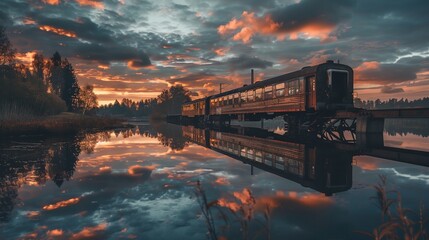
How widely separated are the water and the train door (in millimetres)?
8661

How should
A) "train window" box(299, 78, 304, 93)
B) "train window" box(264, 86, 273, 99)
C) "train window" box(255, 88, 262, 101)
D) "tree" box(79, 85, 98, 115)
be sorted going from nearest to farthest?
"train window" box(299, 78, 304, 93)
"train window" box(264, 86, 273, 99)
"train window" box(255, 88, 262, 101)
"tree" box(79, 85, 98, 115)

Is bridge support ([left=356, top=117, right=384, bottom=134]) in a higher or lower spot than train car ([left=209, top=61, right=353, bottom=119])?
lower

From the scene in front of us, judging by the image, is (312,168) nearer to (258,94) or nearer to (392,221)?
(392,221)

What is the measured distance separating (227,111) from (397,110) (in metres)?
23.0

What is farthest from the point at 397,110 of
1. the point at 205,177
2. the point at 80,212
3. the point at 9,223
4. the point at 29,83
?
the point at 29,83

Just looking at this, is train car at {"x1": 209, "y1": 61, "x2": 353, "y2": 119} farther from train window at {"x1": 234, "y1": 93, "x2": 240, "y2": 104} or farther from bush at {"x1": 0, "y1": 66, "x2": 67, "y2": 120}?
bush at {"x1": 0, "y1": 66, "x2": 67, "y2": 120}

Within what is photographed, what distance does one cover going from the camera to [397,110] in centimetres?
1518

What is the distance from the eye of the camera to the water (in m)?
3.97

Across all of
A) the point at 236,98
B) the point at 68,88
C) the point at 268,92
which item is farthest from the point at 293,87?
the point at 68,88

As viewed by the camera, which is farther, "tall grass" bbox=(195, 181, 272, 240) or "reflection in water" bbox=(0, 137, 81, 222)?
"reflection in water" bbox=(0, 137, 81, 222)

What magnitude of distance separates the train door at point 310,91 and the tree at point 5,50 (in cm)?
4901

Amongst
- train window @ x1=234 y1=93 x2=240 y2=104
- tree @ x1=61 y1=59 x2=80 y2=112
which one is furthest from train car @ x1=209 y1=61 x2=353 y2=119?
tree @ x1=61 y1=59 x2=80 y2=112

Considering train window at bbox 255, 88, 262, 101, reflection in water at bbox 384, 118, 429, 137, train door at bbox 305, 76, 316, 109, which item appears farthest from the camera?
reflection in water at bbox 384, 118, 429, 137

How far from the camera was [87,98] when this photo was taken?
102500 mm
